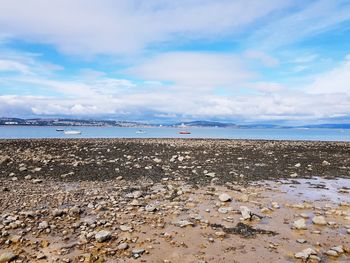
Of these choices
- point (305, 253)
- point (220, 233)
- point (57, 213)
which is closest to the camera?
point (305, 253)

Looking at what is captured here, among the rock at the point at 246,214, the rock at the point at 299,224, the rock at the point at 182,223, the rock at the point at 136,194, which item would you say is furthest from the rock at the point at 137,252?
the rock at the point at 136,194

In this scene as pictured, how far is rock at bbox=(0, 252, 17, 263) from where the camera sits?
7.72 m

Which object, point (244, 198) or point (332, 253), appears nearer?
point (332, 253)

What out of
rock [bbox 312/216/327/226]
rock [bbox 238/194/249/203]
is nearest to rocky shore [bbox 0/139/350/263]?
rock [bbox 312/216/327/226]

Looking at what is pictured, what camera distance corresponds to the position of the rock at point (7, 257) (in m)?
7.72

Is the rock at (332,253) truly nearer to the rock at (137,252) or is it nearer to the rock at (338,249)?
the rock at (338,249)

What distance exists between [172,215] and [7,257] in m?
5.33

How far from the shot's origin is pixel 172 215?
1143 cm

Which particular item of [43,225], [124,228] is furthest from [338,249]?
[43,225]

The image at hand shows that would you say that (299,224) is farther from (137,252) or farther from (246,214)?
(137,252)

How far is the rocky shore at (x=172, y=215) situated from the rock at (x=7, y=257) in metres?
0.02

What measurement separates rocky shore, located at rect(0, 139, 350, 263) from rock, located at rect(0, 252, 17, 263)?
0.02 m

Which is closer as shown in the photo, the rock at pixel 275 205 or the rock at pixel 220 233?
the rock at pixel 220 233

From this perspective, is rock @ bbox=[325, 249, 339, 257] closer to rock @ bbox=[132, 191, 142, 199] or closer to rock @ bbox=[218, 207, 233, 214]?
rock @ bbox=[218, 207, 233, 214]
